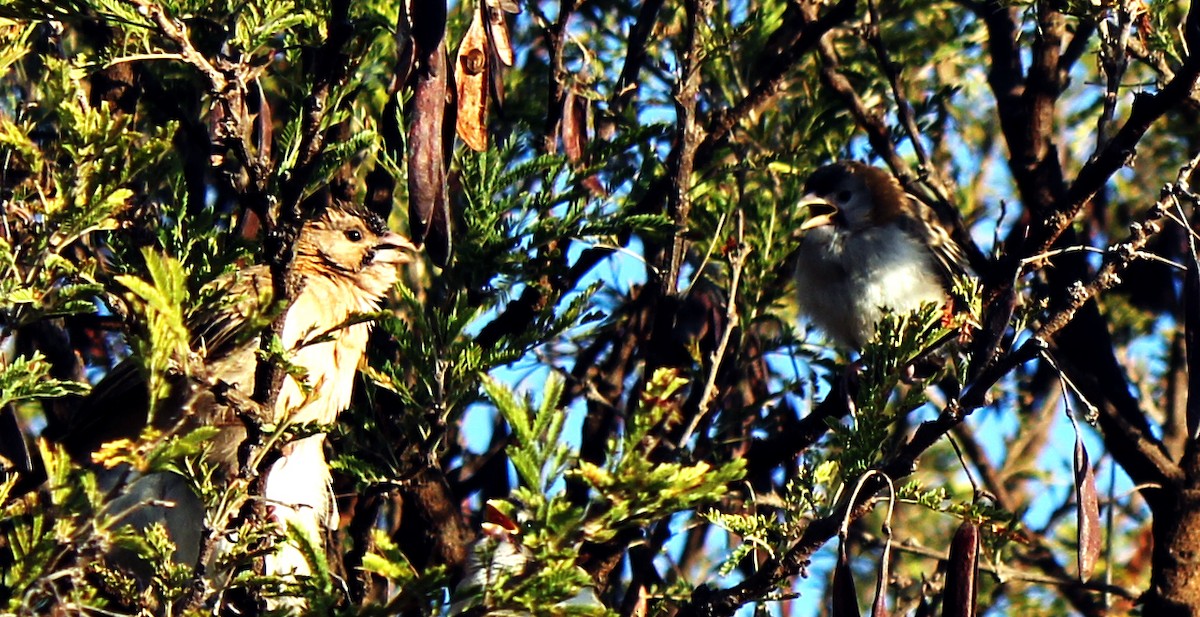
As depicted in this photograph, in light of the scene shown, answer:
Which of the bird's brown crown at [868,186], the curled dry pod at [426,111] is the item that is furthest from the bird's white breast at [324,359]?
the bird's brown crown at [868,186]

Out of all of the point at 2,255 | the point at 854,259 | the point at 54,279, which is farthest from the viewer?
the point at 854,259

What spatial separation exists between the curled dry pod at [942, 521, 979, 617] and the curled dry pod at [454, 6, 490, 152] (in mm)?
1437

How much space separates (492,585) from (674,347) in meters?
2.51

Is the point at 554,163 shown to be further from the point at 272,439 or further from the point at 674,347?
the point at 272,439

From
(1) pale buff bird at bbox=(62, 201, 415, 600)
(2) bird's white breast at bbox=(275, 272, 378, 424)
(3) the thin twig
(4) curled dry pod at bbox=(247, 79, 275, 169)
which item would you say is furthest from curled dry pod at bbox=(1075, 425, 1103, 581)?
(2) bird's white breast at bbox=(275, 272, 378, 424)

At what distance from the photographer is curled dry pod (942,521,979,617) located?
333cm

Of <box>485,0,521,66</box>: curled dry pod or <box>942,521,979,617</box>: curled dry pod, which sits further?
<box>485,0,521,66</box>: curled dry pod

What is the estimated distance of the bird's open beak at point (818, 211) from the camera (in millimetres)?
6922

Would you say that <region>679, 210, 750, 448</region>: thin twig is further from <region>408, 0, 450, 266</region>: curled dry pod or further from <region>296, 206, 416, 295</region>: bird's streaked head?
<region>408, 0, 450, 266</region>: curled dry pod

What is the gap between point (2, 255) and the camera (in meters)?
3.48

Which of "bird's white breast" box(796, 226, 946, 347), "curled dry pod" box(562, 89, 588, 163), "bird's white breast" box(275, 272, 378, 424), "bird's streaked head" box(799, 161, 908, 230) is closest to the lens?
"bird's white breast" box(275, 272, 378, 424)

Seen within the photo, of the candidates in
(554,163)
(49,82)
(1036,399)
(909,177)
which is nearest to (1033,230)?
(554,163)

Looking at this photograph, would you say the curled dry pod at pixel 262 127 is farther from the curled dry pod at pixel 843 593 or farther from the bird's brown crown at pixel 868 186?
the bird's brown crown at pixel 868 186

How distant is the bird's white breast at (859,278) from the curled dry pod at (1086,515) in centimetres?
299
